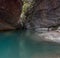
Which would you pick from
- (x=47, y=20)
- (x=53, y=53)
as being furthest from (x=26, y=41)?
(x=47, y=20)

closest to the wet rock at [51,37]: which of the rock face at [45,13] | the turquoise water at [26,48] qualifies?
the turquoise water at [26,48]

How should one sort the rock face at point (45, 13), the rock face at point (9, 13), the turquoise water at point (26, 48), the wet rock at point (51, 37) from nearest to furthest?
the turquoise water at point (26, 48) < the wet rock at point (51, 37) < the rock face at point (9, 13) < the rock face at point (45, 13)

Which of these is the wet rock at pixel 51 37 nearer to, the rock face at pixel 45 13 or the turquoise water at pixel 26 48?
the turquoise water at pixel 26 48

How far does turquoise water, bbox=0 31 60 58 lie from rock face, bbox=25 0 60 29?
2.82m

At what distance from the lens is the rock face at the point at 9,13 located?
14656 mm

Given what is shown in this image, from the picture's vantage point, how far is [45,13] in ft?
53.3

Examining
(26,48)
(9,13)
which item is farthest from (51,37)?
(9,13)

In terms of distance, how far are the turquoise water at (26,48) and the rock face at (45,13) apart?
2825 millimetres

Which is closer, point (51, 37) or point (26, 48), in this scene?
point (26, 48)

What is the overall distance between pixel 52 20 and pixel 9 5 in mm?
3993

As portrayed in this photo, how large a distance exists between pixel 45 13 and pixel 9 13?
320cm

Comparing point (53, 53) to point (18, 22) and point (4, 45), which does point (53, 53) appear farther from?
point (18, 22)

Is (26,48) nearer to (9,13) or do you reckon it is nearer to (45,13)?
(9,13)

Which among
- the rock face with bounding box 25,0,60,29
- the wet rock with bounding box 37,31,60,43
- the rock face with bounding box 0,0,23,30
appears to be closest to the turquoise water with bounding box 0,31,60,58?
the wet rock with bounding box 37,31,60,43
